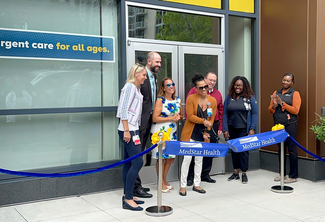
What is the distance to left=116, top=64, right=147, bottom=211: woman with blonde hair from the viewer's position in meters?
4.67

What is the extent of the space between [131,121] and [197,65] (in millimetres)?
2394

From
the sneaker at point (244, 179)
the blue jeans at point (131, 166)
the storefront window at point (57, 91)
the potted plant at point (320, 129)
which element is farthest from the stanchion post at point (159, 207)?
the potted plant at point (320, 129)

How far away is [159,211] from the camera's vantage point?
4590 mm

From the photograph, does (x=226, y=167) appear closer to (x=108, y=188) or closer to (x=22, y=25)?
(x=108, y=188)

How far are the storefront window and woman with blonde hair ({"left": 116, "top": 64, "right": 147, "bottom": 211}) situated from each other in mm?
1201

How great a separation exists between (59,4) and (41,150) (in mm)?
2180

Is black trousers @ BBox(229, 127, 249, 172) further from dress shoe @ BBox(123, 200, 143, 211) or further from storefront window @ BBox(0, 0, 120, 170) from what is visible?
dress shoe @ BBox(123, 200, 143, 211)

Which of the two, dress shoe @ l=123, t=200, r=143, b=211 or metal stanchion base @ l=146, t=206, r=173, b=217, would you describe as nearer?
metal stanchion base @ l=146, t=206, r=173, b=217

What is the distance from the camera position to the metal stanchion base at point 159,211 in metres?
4.53

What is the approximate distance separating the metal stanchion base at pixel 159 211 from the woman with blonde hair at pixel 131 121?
0.58 ft

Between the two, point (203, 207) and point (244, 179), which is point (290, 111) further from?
point (203, 207)

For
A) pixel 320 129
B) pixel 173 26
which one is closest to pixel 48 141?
pixel 173 26

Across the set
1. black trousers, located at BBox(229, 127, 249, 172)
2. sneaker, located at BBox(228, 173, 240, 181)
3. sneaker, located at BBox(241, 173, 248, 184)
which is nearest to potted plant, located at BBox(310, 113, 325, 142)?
black trousers, located at BBox(229, 127, 249, 172)

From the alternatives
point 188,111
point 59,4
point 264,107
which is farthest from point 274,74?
point 59,4
